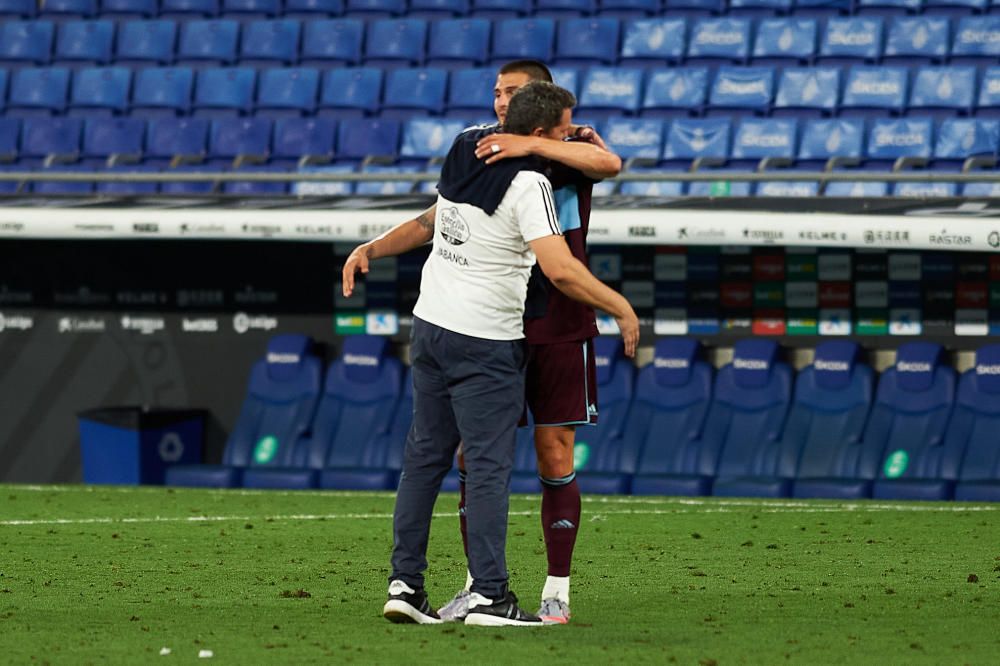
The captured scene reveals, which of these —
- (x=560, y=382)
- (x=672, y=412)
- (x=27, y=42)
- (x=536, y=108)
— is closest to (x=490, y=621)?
(x=560, y=382)

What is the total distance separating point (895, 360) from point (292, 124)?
6.50 meters

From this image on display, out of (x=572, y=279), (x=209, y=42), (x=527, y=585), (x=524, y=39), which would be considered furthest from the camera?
(x=209, y=42)

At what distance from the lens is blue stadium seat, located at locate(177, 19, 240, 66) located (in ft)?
63.6

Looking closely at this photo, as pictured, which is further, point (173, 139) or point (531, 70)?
point (173, 139)

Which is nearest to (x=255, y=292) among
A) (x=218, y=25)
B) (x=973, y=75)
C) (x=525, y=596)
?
(x=218, y=25)

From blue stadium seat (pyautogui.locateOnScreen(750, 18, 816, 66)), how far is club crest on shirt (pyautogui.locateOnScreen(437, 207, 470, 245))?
11.9 metres

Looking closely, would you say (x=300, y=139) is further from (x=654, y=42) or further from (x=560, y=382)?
(x=560, y=382)

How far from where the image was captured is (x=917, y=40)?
1716 centimetres

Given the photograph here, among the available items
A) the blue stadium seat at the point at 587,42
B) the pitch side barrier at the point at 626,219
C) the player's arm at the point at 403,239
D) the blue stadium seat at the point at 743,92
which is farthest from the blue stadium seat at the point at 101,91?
the player's arm at the point at 403,239

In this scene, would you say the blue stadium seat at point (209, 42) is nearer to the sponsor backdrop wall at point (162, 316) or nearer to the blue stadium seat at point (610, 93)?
the sponsor backdrop wall at point (162, 316)

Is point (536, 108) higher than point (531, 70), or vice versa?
point (531, 70)

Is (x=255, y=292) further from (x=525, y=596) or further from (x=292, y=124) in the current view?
(x=525, y=596)

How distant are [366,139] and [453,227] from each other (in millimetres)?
11381

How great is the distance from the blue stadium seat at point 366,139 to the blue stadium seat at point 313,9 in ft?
9.00
